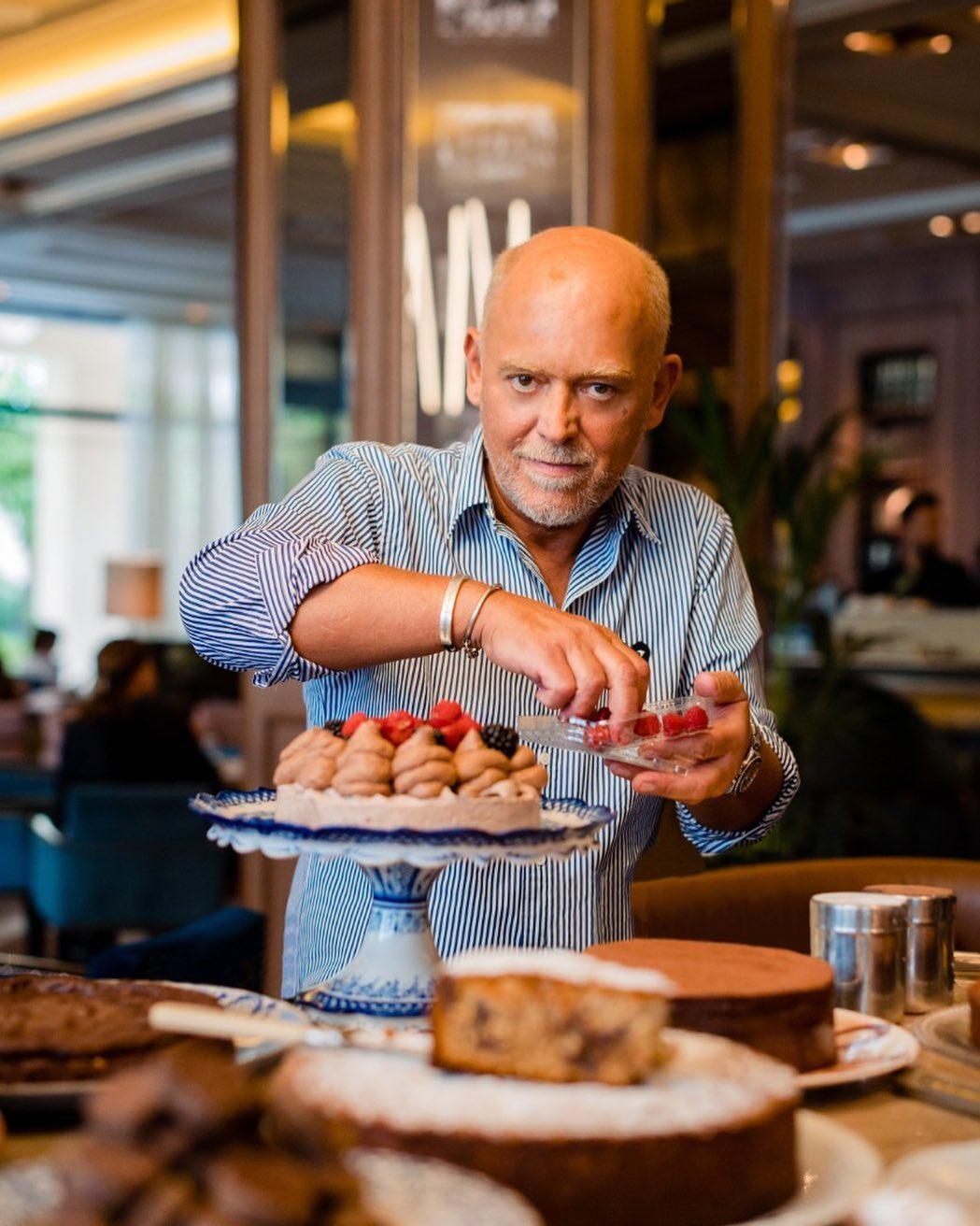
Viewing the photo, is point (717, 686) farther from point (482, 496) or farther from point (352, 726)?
point (482, 496)

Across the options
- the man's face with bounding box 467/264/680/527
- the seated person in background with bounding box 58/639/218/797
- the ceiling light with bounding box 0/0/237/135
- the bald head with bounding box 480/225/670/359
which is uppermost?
the ceiling light with bounding box 0/0/237/135

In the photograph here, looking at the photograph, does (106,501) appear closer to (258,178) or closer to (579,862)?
(258,178)

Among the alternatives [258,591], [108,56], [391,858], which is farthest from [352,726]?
[108,56]

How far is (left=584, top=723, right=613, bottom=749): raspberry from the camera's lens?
146 cm

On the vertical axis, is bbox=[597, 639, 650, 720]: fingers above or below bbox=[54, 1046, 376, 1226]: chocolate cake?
above

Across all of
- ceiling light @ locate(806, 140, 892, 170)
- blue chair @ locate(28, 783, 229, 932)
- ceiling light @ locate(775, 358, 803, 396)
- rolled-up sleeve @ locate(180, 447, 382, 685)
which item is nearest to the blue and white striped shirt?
rolled-up sleeve @ locate(180, 447, 382, 685)

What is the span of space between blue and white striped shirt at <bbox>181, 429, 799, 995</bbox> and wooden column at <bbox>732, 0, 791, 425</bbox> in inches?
100

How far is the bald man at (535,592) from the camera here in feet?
5.07

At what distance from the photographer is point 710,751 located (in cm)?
153

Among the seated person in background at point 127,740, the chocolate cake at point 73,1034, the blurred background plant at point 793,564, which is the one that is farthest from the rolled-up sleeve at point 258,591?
the seated person in background at point 127,740

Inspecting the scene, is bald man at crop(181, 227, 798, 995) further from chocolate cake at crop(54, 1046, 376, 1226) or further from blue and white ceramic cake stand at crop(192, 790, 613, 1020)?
chocolate cake at crop(54, 1046, 376, 1226)

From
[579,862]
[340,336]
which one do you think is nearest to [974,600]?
[340,336]

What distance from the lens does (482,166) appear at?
14.5 feet

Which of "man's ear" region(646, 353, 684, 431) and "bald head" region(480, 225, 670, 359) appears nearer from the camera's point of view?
"bald head" region(480, 225, 670, 359)
